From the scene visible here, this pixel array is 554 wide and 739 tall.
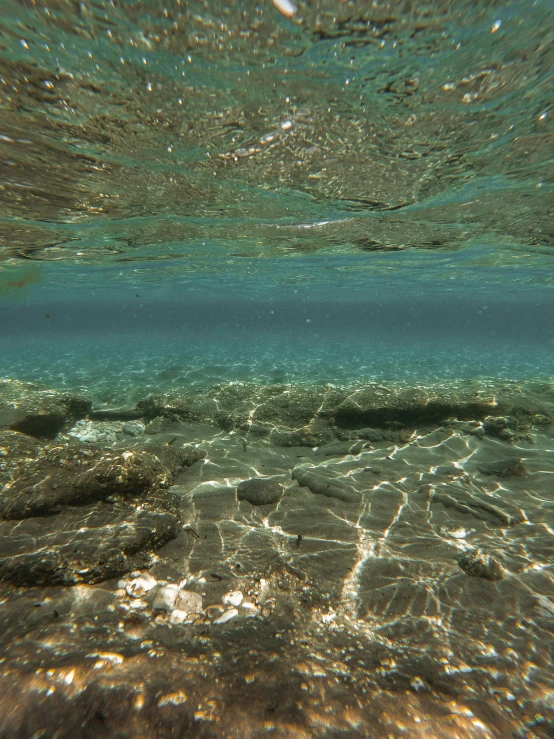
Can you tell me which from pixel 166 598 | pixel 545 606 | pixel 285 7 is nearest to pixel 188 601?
pixel 166 598

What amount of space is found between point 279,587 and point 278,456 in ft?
13.9

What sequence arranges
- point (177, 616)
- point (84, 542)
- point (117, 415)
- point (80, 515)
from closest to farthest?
point (177, 616) → point (84, 542) → point (80, 515) → point (117, 415)

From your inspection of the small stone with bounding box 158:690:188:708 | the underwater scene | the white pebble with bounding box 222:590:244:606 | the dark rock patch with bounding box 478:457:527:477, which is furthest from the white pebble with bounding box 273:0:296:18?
the dark rock patch with bounding box 478:457:527:477

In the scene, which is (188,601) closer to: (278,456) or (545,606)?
(545,606)

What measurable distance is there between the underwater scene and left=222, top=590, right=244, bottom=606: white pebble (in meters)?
0.03

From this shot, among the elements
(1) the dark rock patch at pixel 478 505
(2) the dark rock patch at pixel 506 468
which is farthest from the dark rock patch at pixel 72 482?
(2) the dark rock patch at pixel 506 468

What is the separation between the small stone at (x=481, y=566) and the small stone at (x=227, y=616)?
9.93ft

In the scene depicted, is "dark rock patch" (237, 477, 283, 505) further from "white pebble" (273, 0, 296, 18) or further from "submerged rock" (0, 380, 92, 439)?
"white pebble" (273, 0, 296, 18)

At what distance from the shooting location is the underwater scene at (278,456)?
2.56 metres

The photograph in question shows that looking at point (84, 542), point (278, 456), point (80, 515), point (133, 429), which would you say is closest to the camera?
point (84, 542)

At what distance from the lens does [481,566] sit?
451 cm

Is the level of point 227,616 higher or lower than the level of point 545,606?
higher

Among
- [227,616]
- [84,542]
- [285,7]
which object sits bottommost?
[227,616]

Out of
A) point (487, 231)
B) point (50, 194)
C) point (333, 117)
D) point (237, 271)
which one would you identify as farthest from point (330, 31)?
point (237, 271)
